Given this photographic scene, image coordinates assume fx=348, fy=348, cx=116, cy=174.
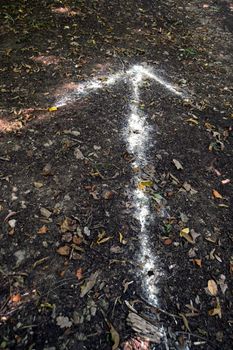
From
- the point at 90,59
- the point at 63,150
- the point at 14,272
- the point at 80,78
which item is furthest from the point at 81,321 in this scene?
the point at 90,59

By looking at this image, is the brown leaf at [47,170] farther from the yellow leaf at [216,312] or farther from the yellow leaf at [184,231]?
the yellow leaf at [216,312]

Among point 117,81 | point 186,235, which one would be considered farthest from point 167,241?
point 117,81

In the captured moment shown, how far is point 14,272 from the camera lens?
317 cm

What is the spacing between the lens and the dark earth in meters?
Result: 2.97

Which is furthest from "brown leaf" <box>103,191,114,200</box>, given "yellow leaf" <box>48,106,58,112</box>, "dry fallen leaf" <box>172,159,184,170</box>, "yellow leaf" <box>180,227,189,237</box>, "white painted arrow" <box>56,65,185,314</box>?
"yellow leaf" <box>48,106,58,112</box>

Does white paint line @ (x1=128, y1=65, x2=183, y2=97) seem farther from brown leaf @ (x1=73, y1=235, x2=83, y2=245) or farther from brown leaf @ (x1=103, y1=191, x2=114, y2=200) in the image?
brown leaf @ (x1=73, y1=235, x2=83, y2=245)

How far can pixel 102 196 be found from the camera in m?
3.88

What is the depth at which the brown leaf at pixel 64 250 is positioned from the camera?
334 cm

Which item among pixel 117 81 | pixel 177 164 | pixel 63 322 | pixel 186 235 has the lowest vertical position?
pixel 63 322

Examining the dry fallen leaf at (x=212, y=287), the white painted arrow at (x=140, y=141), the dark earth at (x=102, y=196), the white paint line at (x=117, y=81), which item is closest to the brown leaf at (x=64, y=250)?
the dark earth at (x=102, y=196)

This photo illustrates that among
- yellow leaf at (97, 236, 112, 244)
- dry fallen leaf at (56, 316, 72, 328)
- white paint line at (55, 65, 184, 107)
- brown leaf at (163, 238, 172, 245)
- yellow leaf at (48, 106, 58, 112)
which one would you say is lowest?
dry fallen leaf at (56, 316, 72, 328)

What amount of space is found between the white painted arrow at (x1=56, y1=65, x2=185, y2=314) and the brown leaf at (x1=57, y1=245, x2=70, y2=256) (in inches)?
27.1

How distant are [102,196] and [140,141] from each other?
1.09m

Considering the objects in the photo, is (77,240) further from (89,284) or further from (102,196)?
(102,196)
